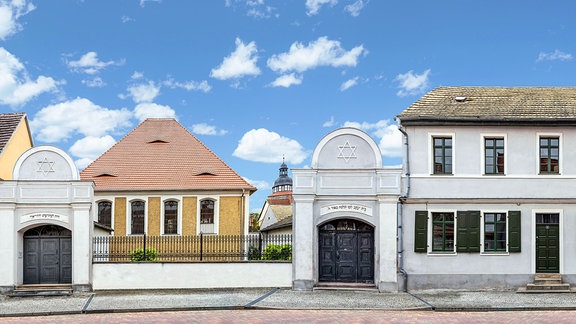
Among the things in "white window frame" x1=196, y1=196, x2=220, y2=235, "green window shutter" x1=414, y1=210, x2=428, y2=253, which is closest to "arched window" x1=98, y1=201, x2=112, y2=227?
"white window frame" x1=196, y1=196, x2=220, y2=235

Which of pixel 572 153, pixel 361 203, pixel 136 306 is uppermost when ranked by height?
pixel 572 153

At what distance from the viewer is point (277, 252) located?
944 inches

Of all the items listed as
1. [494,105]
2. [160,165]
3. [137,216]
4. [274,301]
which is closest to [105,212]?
[137,216]

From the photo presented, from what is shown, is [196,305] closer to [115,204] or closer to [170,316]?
[170,316]

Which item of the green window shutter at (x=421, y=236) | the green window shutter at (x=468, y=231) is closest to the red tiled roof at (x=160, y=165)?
the green window shutter at (x=421, y=236)

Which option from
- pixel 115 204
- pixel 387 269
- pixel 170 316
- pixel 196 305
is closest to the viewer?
pixel 170 316

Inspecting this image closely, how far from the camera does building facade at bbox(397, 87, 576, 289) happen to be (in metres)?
22.9

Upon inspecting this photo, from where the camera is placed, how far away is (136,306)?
19.5 meters

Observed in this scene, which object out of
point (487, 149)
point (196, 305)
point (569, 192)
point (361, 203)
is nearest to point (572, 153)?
point (569, 192)

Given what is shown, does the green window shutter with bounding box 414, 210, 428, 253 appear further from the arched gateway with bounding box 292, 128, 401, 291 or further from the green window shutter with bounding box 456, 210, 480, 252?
the green window shutter with bounding box 456, 210, 480, 252

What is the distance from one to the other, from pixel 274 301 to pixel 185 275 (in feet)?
14.7

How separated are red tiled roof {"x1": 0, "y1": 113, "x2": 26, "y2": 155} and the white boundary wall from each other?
9077 millimetres

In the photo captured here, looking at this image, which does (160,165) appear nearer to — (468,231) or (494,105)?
(468,231)

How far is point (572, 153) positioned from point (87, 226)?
696 inches
